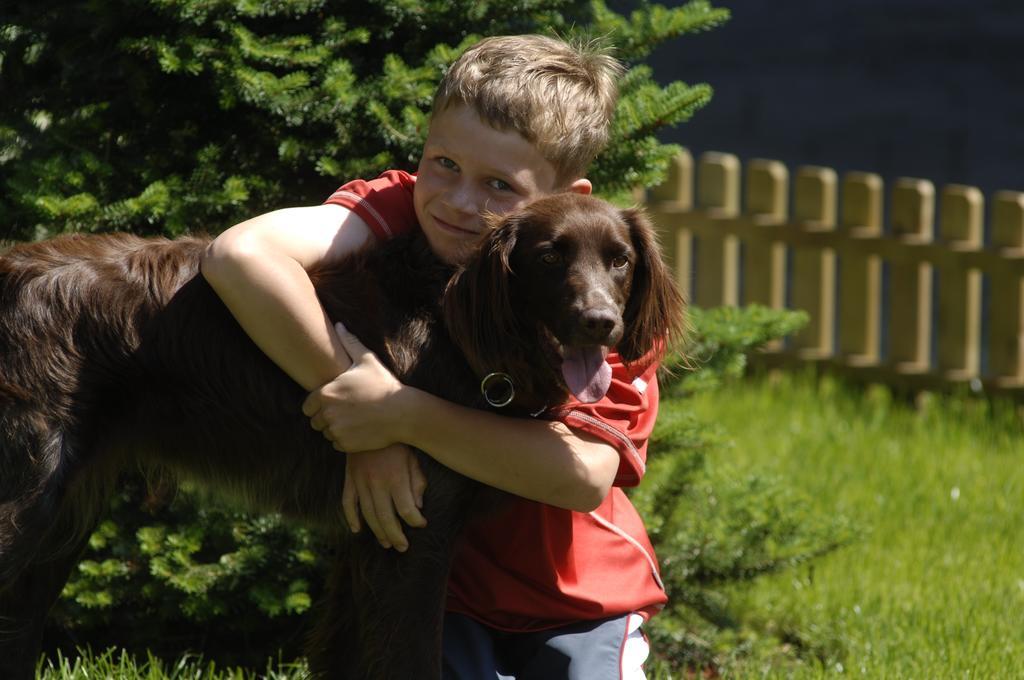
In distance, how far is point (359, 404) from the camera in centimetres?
257

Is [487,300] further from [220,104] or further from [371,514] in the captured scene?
[220,104]

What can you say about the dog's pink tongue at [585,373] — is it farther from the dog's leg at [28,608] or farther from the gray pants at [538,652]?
the dog's leg at [28,608]

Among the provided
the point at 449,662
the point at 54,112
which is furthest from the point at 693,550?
the point at 54,112

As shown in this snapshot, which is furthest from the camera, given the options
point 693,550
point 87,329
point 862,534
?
point 862,534

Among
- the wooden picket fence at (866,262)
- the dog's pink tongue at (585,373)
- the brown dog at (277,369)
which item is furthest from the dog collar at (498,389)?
the wooden picket fence at (866,262)

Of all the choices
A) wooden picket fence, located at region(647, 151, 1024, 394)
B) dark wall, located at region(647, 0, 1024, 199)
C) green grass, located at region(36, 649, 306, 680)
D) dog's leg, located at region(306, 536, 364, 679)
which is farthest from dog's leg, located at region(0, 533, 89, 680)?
dark wall, located at region(647, 0, 1024, 199)

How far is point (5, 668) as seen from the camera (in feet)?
9.11

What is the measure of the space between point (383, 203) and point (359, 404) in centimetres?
50

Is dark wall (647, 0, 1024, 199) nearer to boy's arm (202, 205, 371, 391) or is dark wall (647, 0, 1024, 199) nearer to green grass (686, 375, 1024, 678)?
green grass (686, 375, 1024, 678)

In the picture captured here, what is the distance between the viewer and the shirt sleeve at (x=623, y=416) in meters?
2.76

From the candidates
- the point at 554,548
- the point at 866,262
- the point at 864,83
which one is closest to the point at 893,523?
the point at 866,262

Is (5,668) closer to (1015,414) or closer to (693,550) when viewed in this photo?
(693,550)

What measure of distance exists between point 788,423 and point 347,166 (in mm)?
3280

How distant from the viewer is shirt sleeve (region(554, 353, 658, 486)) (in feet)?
9.06
